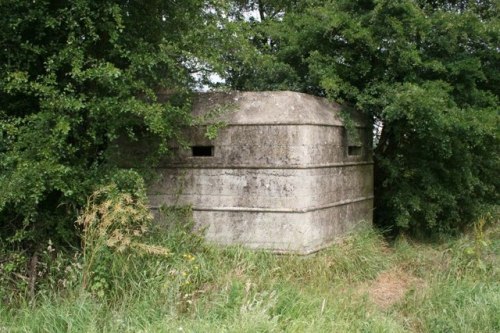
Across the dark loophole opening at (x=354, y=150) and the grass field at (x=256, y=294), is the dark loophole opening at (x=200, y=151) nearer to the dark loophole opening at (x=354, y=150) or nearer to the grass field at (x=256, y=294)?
the grass field at (x=256, y=294)

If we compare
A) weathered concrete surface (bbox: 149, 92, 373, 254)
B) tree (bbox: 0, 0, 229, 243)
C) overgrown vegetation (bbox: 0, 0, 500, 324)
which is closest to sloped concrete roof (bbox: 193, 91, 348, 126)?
weathered concrete surface (bbox: 149, 92, 373, 254)

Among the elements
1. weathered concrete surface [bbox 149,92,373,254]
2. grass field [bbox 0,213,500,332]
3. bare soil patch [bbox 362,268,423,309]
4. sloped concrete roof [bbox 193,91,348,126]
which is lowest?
bare soil patch [bbox 362,268,423,309]

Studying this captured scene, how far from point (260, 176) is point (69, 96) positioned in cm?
251

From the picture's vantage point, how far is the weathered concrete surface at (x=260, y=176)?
6.47 m

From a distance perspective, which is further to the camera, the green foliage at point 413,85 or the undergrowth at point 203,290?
the green foliage at point 413,85

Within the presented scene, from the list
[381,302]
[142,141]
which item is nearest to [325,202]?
[381,302]

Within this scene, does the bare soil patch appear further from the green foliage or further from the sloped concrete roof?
the sloped concrete roof

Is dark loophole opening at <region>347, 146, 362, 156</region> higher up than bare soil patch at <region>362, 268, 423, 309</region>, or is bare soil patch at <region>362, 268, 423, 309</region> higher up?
dark loophole opening at <region>347, 146, 362, 156</region>

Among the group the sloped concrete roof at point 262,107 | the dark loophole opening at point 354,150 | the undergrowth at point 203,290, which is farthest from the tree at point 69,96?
the dark loophole opening at point 354,150

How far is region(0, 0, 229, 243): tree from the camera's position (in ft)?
17.1

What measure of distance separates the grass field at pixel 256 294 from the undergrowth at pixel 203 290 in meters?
0.01

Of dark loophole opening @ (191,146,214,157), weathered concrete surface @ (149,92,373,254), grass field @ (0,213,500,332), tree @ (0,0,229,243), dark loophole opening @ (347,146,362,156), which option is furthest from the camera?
dark loophole opening @ (347,146,362,156)

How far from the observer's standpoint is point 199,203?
265 inches

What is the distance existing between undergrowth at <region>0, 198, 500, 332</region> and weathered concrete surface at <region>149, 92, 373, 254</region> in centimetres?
33
